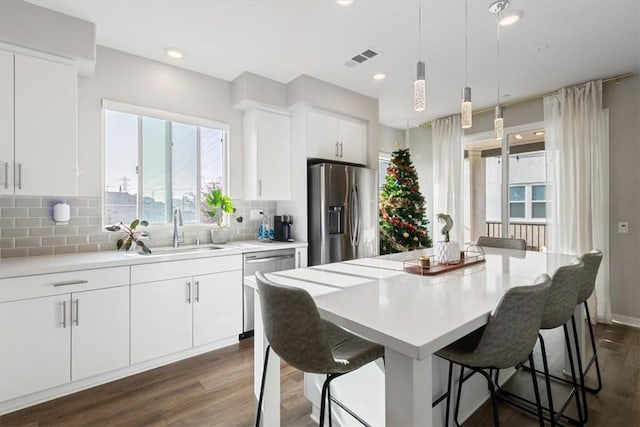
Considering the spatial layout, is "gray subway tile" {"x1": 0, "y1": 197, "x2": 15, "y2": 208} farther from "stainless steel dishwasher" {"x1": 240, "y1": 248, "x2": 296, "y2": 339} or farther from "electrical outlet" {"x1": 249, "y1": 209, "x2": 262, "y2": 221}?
"electrical outlet" {"x1": 249, "y1": 209, "x2": 262, "y2": 221}

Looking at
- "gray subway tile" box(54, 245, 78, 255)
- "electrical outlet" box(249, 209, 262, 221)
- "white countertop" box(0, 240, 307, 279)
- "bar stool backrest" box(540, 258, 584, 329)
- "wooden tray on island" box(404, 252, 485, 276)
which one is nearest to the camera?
"bar stool backrest" box(540, 258, 584, 329)

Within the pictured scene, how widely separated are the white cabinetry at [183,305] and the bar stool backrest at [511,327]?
2.28 meters

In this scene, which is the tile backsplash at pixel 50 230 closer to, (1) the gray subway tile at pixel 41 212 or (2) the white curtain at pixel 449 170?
(1) the gray subway tile at pixel 41 212

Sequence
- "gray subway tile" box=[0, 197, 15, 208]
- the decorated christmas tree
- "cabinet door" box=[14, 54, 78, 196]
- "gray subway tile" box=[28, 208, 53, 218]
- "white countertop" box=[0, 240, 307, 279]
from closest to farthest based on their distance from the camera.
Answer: "white countertop" box=[0, 240, 307, 279], "cabinet door" box=[14, 54, 78, 196], "gray subway tile" box=[0, 197, 15, 208], "gray subway tile" box=[28, 208, 53, 218], the decorated christmas tree

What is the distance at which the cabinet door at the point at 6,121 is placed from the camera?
7.06 ft

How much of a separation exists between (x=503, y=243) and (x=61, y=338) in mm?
3680

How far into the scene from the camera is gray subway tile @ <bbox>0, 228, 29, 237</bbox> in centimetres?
240

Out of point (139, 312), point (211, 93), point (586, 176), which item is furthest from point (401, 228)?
point (139, 312)

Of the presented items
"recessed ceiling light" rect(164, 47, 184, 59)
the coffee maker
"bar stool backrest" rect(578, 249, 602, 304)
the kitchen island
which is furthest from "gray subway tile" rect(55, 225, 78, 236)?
"bar stool backrest" rect(578, 249, 602, 304)

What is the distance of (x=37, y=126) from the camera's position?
2287mm

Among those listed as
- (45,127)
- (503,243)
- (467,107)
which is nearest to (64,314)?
(45,127)

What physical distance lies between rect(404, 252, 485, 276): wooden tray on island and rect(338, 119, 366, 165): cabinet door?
212cm

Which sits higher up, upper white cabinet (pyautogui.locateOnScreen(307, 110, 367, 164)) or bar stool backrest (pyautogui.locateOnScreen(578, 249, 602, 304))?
upper white cabinet (pyautogui.locateOnScreen(307, 110, 367, 164))

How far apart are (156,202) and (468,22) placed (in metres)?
3.28
